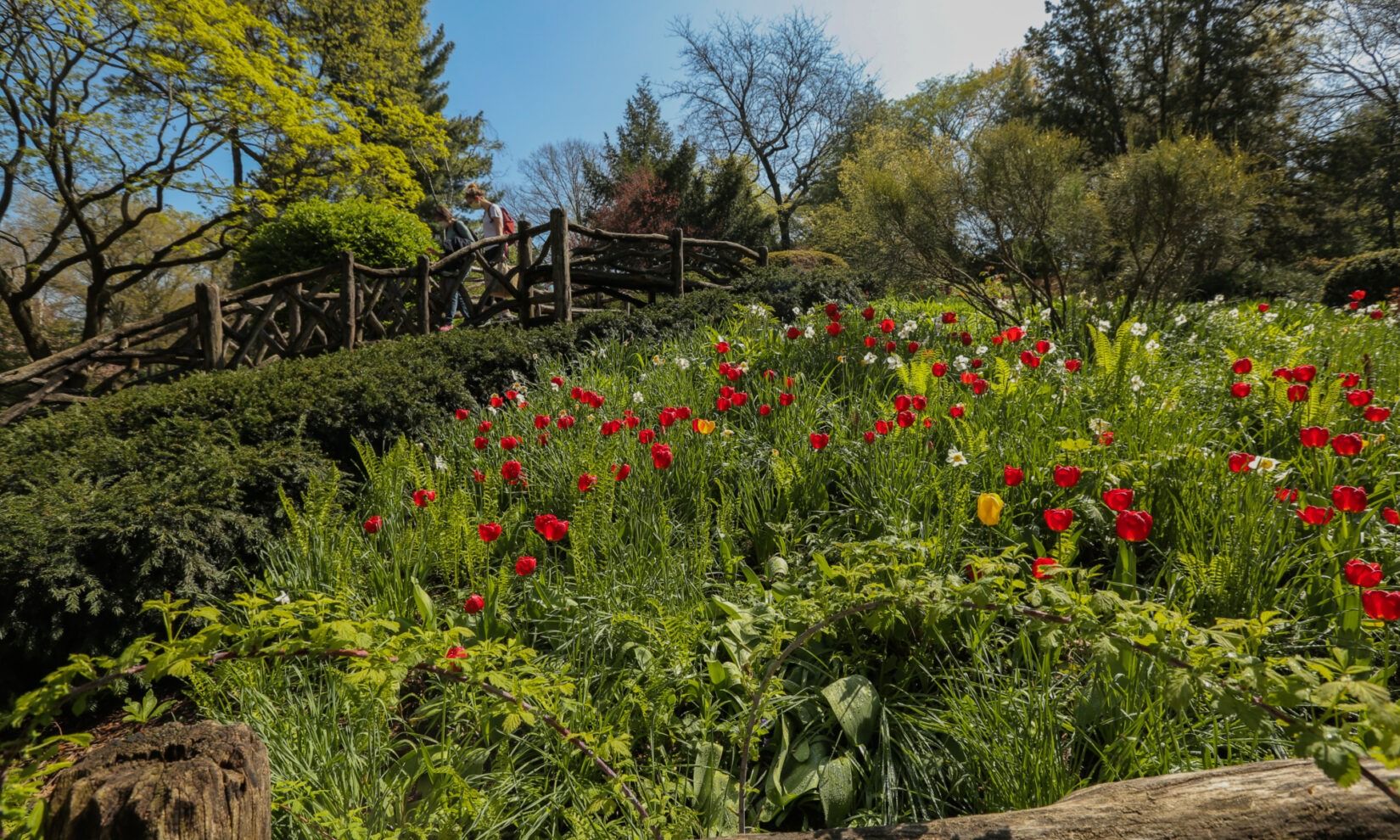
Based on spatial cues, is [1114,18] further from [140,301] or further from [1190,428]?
[140,301]

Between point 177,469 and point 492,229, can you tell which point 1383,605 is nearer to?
point 177,469

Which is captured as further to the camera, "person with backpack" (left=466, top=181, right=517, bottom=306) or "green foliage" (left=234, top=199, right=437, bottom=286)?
"green foliage" (left=234, top=199, right=437, bottom=286)

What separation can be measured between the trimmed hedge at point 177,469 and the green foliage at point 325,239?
5.27 meters

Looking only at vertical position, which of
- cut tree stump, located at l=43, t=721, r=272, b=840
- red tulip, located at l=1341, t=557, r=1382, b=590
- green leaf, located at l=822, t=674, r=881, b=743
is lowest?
green leaf, located at l=822, t=674, r=881, b=743

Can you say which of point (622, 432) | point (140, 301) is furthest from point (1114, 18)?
point (140, 301)

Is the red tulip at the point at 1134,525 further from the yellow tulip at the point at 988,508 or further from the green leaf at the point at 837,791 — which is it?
the green leaf at the point at 837,791

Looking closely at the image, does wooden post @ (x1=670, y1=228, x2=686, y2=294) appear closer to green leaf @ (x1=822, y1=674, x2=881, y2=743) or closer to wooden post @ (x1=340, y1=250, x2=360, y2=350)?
wooden post @ (x1=340, y1=250, x2=360, y2=350)

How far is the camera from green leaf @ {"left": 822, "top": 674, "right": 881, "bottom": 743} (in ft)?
6.02

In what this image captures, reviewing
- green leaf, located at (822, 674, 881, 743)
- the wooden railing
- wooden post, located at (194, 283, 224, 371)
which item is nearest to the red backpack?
the wooden railing

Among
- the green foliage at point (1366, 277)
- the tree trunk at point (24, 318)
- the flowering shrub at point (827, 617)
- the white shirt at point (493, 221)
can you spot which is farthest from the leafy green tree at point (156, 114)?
the green foliage at point (1366, 277)

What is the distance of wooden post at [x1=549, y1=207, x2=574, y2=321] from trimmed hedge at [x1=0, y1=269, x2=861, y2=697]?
68.6 inches

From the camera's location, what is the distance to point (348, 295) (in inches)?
260

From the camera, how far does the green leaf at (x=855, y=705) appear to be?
72.2 inches

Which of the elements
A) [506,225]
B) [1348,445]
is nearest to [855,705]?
[1348,445]
